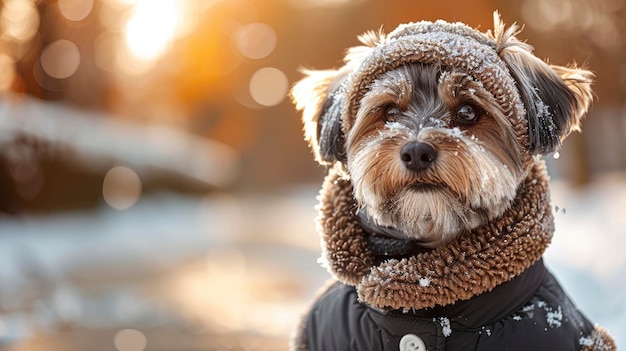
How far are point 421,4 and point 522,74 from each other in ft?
23.8

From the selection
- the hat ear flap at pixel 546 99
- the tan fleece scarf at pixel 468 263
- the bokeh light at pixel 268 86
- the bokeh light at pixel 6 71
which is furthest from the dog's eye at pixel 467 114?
the bokeh light at pixel 268 86

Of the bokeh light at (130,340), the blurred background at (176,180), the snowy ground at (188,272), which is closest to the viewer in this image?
the bokeh light at (130,340)

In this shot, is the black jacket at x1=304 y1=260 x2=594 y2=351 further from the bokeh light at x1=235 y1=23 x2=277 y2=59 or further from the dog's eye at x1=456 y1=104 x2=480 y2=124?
the bokeh light at x1=235 y1=23 x2=277 y2=59

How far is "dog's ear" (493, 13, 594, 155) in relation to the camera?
3.03 metres

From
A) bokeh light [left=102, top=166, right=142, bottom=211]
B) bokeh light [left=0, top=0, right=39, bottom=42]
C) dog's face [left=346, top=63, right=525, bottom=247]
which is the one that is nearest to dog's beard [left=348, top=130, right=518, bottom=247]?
dog's face [left=346, top=63, right=525, bottom=247]

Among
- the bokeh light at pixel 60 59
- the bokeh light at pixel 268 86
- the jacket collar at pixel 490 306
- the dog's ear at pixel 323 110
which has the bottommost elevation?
the jacket collar at pixel 490 306

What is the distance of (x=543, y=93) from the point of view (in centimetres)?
313

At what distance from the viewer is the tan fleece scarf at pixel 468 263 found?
10.0 ft

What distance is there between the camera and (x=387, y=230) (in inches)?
130

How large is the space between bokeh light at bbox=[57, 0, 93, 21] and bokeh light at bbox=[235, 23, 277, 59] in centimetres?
1193

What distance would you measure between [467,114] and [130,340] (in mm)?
3721

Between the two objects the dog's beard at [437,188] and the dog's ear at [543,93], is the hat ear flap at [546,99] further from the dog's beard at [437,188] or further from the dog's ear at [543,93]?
the dog's beard at [437,188]

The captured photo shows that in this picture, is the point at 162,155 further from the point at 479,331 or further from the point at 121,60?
the point at 479,331

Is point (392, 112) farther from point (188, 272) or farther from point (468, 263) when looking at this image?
point (188, 272)
